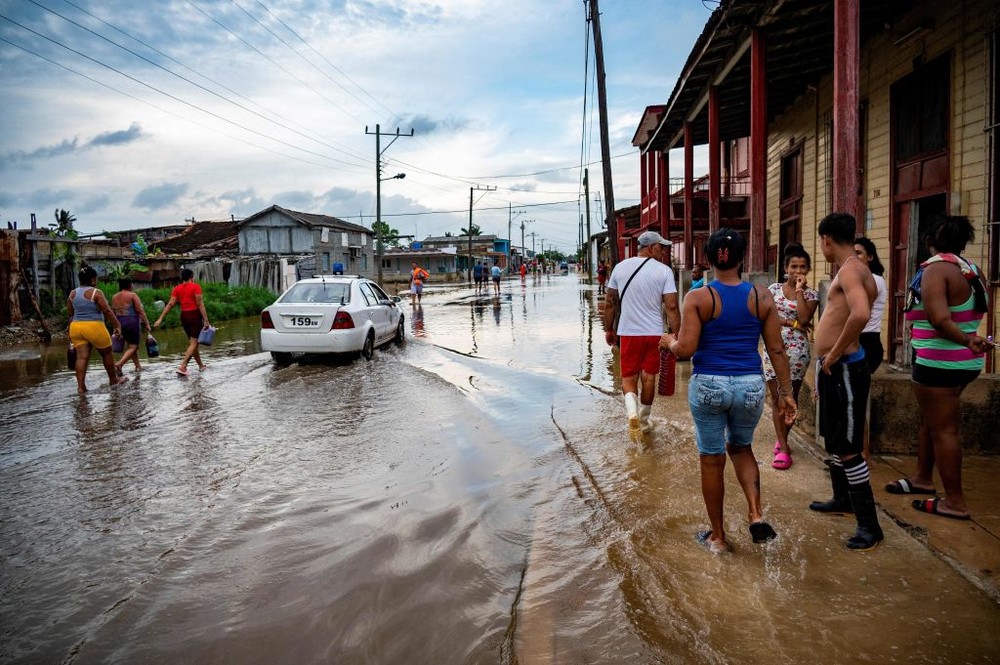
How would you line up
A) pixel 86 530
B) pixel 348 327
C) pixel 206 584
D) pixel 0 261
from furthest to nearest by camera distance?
pixel 0 261, pixel 348 327, pixel 86 530, pixel 206 584

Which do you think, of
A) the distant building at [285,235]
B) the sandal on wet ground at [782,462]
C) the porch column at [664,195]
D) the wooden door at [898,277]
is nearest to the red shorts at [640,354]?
the sandal on wet ground at [782,462]

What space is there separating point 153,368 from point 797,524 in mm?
Answer: 10619

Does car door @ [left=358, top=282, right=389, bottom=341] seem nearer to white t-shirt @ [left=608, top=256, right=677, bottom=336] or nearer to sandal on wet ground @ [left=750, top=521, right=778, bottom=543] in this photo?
white t-shirt @ [left=608, top=256, right=677, bottom=336]

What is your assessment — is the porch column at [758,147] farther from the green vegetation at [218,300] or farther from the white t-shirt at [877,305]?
the green vegetation at [218,300]

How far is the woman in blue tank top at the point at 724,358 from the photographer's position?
353 centimetres

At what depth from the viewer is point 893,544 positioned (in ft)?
11.9

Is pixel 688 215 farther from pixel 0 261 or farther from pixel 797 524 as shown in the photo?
pixel 0 261

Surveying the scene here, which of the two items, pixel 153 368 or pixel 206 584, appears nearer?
pixel 206 584

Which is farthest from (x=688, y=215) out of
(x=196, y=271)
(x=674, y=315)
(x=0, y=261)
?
(x=196, y=271)

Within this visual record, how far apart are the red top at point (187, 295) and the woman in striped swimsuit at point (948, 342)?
983cm

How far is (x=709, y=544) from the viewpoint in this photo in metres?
3.70

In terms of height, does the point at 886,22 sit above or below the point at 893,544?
above

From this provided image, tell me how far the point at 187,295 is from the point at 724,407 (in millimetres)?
9343

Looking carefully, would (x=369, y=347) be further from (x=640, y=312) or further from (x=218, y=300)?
(x=218, y=300)
